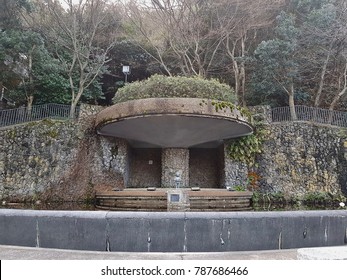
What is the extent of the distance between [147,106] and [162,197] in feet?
10.8

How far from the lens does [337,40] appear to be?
17.8 m

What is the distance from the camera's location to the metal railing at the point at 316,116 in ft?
58.0

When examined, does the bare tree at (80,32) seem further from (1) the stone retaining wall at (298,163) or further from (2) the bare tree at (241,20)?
(1) the stone retaining wall at (298,163)

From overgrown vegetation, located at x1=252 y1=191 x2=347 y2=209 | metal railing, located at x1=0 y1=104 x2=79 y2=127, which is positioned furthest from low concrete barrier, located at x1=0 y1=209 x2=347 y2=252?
metal railing, located at x1=0 y1=104 x2=79 y2=127

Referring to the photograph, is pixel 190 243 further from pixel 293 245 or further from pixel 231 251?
pixel 293 245

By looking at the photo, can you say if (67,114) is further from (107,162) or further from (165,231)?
(165,231)

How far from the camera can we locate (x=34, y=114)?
17.5 m

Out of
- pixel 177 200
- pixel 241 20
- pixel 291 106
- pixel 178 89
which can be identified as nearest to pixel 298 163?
pixel 291 106

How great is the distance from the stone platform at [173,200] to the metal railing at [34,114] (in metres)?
7.39

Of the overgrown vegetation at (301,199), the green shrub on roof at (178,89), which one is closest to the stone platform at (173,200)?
the overgrown vegetation at (301,199)

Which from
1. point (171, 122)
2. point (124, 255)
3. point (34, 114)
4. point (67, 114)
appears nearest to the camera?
point (124, 255)

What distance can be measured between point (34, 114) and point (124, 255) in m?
15.1

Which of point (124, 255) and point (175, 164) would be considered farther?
point (175, 164)

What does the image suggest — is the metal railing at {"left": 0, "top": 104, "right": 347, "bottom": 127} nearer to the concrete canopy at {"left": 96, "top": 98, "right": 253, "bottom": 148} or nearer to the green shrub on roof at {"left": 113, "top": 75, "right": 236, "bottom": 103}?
the concrete canopy at {"left": 96, "top": 98, "right": 253, "bottom": 148}
